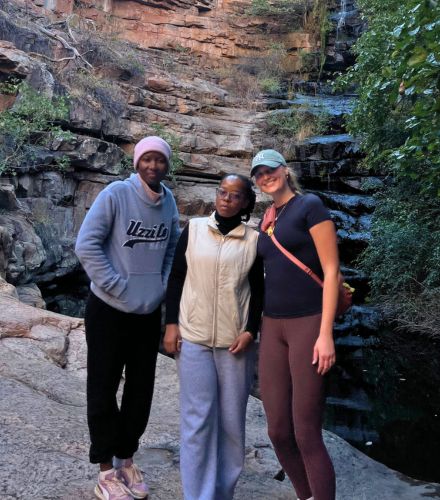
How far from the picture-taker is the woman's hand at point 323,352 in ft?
7.50

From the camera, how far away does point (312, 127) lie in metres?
18.7

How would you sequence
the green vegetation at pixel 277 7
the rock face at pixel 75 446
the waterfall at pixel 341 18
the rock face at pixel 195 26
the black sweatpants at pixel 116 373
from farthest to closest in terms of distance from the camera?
the green vegetation at pixel 277 7 → the waterfall at pixel 341 18 → the rock face at pixel 195 26 → the rock face at pixel 75 446 → the black sweatpants at pixel 116 373

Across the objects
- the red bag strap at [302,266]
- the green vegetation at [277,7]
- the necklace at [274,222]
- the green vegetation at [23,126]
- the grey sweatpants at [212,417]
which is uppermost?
the green vegetation at [277,7]

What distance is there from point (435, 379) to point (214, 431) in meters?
6.42

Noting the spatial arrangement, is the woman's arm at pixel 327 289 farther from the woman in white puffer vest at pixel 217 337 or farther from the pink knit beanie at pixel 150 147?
the pink knit beanie at pixel 150 147

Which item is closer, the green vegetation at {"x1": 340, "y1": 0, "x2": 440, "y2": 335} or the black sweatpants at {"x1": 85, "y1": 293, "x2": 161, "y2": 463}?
the black sweatpants at {"x1": 85, "y1": 293, "x2": 161, "y2": 463}

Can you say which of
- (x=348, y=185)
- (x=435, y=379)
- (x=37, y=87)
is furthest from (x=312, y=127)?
(x=435, y=379)

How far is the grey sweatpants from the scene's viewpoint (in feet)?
8.09

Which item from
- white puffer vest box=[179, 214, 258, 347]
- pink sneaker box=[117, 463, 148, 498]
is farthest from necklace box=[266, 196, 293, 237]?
pink sneaker box=[117, 463, 148, 498]

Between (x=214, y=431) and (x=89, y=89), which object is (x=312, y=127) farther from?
(x=214, y=431)

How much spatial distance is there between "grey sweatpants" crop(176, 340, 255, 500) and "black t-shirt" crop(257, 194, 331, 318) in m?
0.31

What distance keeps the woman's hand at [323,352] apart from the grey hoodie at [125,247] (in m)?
0.80

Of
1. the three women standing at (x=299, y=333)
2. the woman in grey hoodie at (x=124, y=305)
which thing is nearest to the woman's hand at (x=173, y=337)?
the woman in grey hoodie at (x=124, y=305)

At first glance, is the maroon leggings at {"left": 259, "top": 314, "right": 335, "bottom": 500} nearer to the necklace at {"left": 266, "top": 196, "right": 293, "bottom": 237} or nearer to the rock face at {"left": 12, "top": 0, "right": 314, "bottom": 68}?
the necklace at {"left": 266, "top": 196, "right": 293, "bottom": 237}
